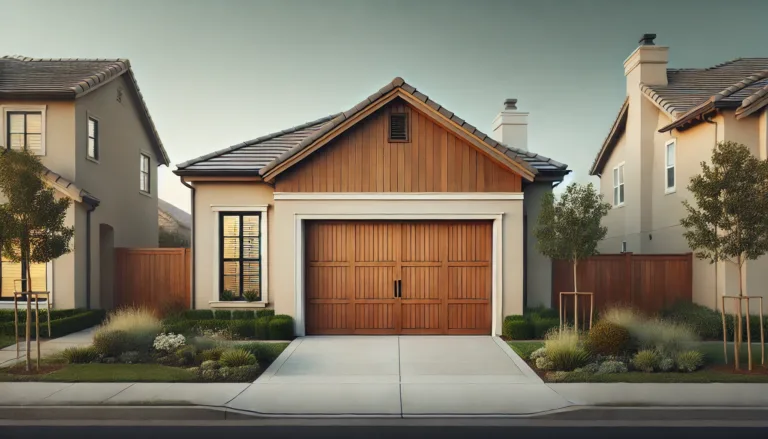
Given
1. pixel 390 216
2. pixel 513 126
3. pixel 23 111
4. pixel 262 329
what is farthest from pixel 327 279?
pixel 23 111

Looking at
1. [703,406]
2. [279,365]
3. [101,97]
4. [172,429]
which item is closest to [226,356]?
[279,365]

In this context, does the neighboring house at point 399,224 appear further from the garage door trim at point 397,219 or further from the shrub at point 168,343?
the shrub at point 168,343

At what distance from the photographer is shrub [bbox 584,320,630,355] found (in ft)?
37.6

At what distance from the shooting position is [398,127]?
14562 mm

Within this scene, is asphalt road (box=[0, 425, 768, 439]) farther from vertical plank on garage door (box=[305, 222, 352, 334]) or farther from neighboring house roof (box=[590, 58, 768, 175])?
neighboring house roof (box=[590, 58, 768, 175])

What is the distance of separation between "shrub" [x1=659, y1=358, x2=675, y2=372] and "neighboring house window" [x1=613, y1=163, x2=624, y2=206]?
13103 millimetres

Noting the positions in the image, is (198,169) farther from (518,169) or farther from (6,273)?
(518,169)

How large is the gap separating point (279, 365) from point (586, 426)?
5.75m

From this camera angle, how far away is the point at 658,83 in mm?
20406

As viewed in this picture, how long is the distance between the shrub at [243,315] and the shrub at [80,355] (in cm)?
415

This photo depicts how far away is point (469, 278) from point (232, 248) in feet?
20.3

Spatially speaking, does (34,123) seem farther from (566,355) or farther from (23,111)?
(566,355)

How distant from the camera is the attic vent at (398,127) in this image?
47.6 feet

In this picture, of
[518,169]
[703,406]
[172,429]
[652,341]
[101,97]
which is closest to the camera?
[172,429]
